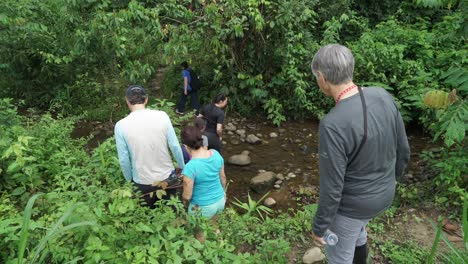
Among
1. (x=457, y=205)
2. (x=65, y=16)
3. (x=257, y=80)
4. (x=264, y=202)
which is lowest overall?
(x=264, y=202)

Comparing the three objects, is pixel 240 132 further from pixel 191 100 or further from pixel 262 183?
pixel 262 183

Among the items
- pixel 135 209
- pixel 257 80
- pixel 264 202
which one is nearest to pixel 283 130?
pixel 257 80

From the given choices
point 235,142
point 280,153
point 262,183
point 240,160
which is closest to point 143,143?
point 262,183

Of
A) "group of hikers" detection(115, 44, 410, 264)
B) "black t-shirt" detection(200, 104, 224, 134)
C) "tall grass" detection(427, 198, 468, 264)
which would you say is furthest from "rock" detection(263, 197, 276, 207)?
"tall grass" detection(427, 198, 468, 264)

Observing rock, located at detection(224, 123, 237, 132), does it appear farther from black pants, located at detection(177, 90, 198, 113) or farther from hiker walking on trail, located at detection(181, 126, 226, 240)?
hiker walking on trail, located at detection(181, 126, 226, 240)

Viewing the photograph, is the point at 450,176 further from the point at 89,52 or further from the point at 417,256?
the point at 89,52

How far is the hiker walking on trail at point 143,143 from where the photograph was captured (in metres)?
3.47

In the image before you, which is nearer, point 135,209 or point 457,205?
point 135,209

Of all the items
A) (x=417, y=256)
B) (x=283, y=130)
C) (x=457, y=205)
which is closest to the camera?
(x=417, y=256)

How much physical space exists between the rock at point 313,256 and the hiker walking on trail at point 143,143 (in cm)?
155

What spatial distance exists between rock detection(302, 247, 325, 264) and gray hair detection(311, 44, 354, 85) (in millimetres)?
1966

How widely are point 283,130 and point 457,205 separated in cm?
408

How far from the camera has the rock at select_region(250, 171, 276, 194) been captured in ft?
19.5

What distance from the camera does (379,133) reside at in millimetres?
2342
